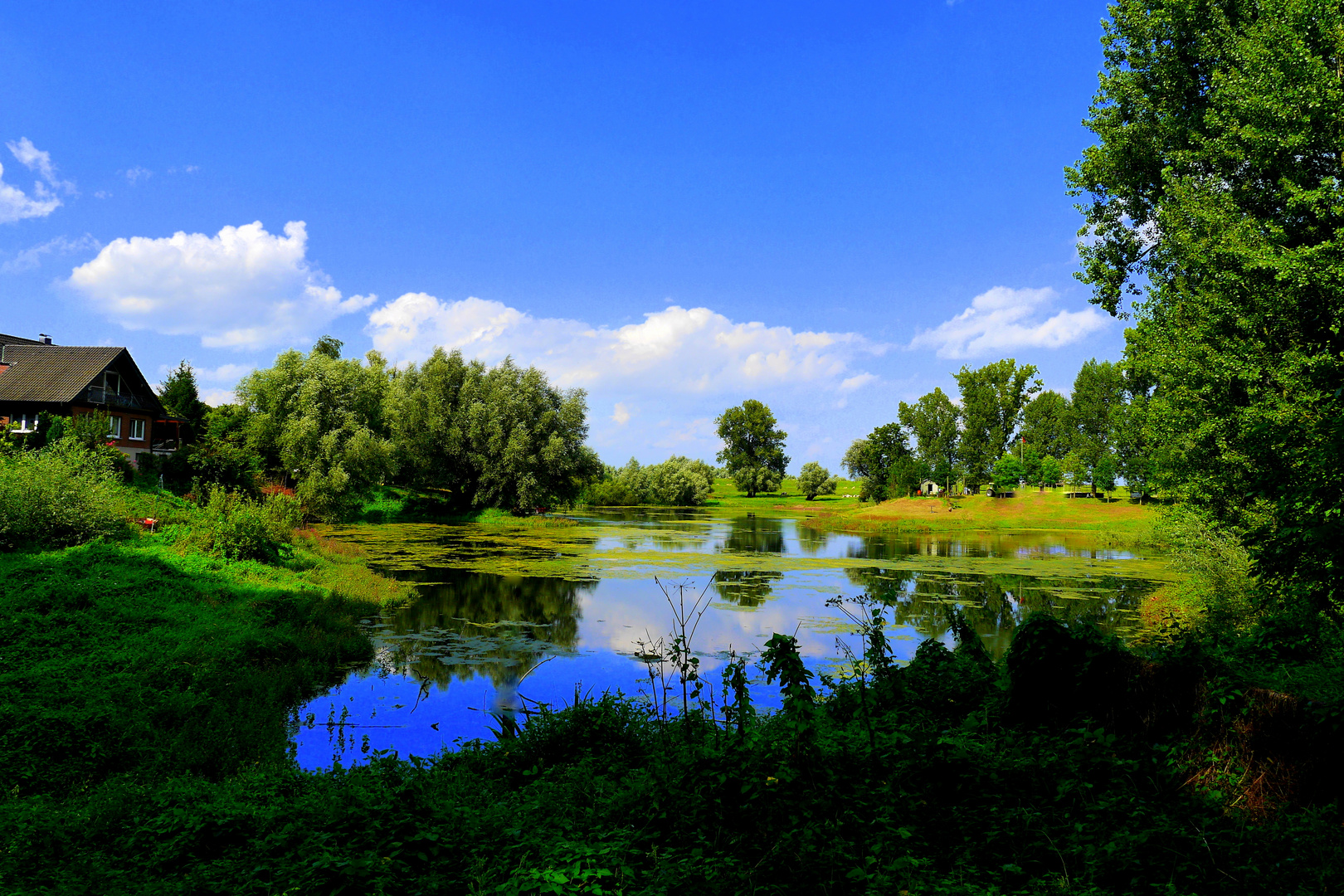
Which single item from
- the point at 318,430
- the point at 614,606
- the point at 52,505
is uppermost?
the point at 318,430

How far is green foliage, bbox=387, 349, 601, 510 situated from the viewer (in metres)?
47.3

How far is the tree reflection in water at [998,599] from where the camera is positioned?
668 inches

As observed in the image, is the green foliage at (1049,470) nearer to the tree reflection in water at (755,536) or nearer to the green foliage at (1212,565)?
the tree reflection in water at (755,536)

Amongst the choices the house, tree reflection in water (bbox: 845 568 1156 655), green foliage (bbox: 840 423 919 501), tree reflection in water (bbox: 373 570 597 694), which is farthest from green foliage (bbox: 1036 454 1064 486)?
the house

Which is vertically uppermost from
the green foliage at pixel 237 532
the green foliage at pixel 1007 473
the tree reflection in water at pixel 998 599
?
the green foliage at pixel 1007 473

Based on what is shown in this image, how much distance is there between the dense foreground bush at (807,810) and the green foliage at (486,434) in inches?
1608

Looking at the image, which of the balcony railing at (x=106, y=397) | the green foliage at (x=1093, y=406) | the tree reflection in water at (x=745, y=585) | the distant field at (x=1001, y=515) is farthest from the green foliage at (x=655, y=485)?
the tree reflection in water at (x=745, y=585)

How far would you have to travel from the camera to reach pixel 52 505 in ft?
50.6

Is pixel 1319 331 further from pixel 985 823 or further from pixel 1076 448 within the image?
pixel 1076 448

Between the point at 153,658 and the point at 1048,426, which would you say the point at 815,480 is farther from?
the point at 153,658

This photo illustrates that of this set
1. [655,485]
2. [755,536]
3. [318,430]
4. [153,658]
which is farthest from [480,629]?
[655,485]

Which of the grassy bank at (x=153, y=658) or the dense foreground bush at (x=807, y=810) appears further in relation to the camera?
the grassy bank at (x=153, y=658)

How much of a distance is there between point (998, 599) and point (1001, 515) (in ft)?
127

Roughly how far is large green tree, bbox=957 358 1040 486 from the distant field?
5.31 meters
